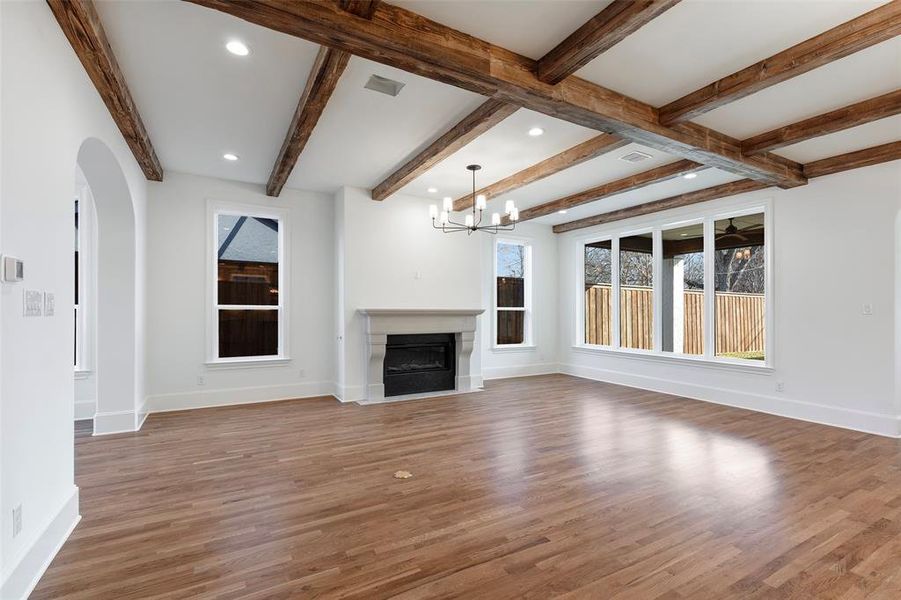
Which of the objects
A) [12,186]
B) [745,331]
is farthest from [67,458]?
[745,331]

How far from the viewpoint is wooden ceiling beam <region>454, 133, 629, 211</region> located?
3.96 metres

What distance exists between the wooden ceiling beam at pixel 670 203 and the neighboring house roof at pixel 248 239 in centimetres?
497

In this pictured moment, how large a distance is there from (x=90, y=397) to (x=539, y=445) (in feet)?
16.3

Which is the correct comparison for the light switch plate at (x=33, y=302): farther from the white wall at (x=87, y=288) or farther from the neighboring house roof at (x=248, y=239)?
the neighboring house roof at (x=248, y=239)

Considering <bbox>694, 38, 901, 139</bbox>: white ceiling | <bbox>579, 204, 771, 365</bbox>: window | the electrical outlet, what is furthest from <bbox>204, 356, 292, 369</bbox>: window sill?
<bbox>694, 38, 901, 139</bbox>: white ceiling

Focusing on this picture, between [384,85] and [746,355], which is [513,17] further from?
[746,355]

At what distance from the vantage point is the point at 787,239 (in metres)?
5.12

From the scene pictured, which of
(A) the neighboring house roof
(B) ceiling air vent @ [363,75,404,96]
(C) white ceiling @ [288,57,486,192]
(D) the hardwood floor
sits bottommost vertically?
(D) the hardwood floor

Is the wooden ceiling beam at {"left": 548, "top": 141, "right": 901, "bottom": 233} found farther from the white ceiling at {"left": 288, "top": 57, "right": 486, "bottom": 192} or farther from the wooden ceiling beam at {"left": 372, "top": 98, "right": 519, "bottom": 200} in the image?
the white ceiling at {"left": 288, "top": 57, "right": 486, "bottom": 192}

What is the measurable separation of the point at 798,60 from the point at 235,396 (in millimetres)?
6290

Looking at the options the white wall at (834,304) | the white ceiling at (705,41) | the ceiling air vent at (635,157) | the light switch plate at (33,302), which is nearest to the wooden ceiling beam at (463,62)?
the white ceiling at (705,41)

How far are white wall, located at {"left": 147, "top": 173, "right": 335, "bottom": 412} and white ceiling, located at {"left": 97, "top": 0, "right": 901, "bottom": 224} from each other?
0.61m

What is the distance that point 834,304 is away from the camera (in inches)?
186

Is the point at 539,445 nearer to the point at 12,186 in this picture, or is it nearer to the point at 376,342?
the point at 376,342
